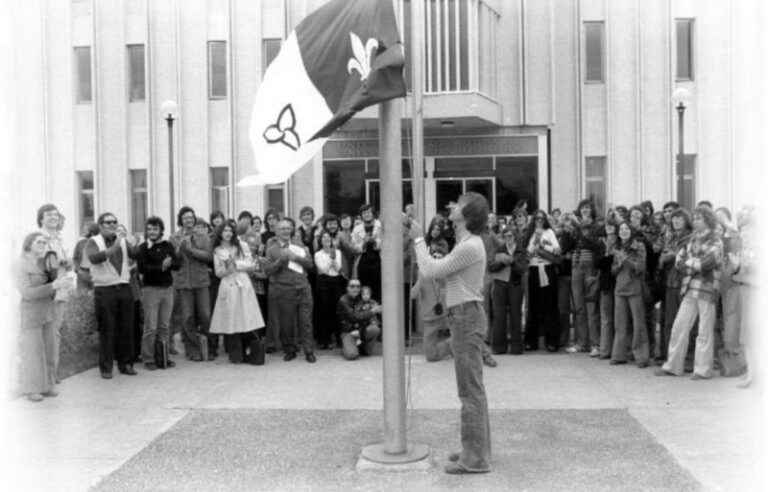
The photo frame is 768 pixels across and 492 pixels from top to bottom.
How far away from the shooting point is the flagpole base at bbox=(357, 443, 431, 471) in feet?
20.6

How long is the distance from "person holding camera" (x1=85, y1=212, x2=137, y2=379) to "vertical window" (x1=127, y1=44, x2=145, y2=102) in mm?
13500

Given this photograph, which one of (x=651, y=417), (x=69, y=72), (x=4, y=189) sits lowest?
(x=651, y=417)

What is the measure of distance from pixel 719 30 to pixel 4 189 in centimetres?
1972

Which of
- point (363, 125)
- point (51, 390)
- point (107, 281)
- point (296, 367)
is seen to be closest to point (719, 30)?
point (363, 125)

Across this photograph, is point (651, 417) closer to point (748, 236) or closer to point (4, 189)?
point (748, 236)

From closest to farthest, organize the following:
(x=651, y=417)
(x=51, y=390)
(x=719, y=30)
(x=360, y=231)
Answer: (x=651, y=417) → (x=51, y=390) → (x=360, y=231) → (x=719, y=30)

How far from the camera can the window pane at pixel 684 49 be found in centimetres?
2158

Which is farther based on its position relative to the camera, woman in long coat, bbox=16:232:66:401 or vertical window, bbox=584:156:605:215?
vertical window, bbox=584:156:605:215

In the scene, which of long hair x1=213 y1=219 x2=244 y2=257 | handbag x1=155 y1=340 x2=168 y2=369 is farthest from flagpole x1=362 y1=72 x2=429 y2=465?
long hair x1=213 y1=219 x2=244 y2=257

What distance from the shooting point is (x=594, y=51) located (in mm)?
21906

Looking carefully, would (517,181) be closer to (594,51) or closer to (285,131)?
(594,51)

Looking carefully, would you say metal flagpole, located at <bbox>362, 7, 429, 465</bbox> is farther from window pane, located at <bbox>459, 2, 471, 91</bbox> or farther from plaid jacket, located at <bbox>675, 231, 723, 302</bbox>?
window pane, located at <bbox>459, 2, 471, 91</bbox>

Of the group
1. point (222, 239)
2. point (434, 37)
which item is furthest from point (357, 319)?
point (434, 37)

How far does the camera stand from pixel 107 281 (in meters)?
10.0
